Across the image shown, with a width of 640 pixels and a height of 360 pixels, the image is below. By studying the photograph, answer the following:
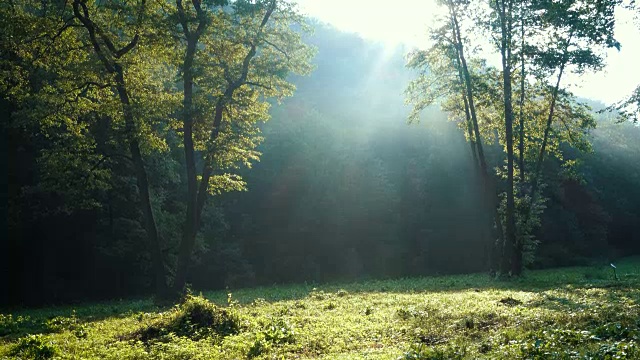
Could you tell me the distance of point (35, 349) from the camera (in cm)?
1034

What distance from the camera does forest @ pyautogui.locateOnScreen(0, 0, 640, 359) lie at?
11.8 m

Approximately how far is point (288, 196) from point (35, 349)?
3821 cm

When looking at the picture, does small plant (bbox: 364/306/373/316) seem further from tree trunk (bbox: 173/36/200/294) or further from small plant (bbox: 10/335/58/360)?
tree trunk (bbox: 173/36/200/294)

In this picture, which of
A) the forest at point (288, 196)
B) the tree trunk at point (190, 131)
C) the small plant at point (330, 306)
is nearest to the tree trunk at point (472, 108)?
the forest at point (288, 196)

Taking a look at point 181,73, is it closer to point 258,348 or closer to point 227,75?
point 227,75

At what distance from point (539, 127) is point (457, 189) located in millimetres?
24429

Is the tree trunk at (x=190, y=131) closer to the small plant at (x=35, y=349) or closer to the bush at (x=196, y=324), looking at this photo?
the bush at (x=196, y=324)

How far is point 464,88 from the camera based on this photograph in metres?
25.3

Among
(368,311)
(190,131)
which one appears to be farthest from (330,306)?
(190,131)

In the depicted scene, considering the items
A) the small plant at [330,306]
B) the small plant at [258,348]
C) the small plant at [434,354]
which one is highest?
the small plant at [330,306]

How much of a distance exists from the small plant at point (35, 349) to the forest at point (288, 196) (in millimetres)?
60

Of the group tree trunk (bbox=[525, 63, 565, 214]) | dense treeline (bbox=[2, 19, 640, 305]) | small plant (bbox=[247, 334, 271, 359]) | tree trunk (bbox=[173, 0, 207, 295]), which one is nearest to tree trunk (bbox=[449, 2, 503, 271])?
tree trunk (bbox=[525, 63, 565, 214])

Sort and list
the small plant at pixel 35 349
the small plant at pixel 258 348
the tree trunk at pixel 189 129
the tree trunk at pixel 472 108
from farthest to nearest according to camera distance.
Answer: the tree trunk at pixel 472 108
the tree trunk at pixel 189 129
the small plant at pixel 35 349
the small plant at pixel 258 348

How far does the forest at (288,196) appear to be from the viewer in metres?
11.8
